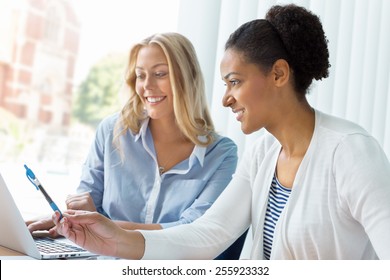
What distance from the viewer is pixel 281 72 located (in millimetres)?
1396

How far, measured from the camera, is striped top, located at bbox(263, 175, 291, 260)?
4.67 ft

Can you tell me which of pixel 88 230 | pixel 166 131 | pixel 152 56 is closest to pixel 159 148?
pixel 166 131

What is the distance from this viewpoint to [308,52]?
1.39 metres

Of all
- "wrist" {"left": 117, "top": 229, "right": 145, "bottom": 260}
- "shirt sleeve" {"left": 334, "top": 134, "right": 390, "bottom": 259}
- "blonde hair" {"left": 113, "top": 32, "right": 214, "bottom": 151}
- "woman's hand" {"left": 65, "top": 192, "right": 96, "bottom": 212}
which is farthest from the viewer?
"blonde hair" {"left": 113, "top": 32, "right": 214, "bottom": 151}

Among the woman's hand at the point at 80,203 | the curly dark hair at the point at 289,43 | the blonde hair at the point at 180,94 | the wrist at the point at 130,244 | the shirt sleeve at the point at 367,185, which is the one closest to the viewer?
the shirt sleeve at the point at 367,185

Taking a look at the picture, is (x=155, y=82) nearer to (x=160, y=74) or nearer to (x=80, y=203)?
(x=160, y=74)

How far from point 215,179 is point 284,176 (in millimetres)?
432

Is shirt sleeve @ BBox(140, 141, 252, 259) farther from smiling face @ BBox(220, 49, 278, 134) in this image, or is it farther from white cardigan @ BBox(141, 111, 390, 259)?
smiling face @ BBox(220, 49, 278, 134)

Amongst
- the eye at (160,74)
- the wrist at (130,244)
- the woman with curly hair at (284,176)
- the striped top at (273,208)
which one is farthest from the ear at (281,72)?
the eye at (160,74)

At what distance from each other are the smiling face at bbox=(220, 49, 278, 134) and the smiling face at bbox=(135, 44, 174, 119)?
1.69 feet

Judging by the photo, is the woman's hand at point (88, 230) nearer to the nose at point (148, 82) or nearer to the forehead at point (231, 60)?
the forehead at point (231, 60)

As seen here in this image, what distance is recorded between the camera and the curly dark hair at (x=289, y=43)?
139 centimetres

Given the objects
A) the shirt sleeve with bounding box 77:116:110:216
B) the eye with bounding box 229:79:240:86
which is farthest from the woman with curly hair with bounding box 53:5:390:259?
the shirt sleeve with bounding box 77:116:110:216
